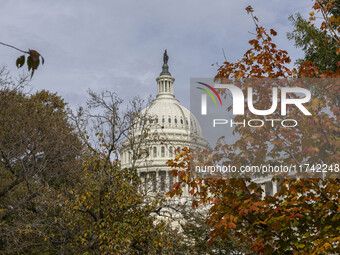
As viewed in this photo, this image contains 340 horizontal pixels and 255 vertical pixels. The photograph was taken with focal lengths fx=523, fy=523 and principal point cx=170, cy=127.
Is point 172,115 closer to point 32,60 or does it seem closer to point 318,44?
point 318,44

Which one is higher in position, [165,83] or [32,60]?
[165,83]

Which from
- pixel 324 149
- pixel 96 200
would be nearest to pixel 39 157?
pixel 96 200

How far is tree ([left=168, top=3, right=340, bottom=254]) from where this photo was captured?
9375 millimetres

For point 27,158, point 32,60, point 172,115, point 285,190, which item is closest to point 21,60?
point 32,60

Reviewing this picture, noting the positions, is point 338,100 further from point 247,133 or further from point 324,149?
point 247,133

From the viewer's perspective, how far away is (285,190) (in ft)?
31.6

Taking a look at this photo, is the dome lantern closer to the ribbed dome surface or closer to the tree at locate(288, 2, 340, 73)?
the ribbed dome surface

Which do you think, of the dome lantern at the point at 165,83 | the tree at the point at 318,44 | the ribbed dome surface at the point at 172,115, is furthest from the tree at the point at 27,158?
the dome lantern at the point at 165,83

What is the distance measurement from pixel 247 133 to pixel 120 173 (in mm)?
7525

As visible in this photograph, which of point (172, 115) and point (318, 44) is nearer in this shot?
point (318, 44)

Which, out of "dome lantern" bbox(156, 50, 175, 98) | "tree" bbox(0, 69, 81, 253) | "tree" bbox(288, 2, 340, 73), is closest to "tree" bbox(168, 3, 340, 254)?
"tree" bbox(288, 2, 340, 73)

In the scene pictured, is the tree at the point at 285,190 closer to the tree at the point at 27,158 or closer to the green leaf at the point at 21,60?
the green leaf at the point at 21,60

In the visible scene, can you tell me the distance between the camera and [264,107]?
1148cm

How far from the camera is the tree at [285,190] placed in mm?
9375
